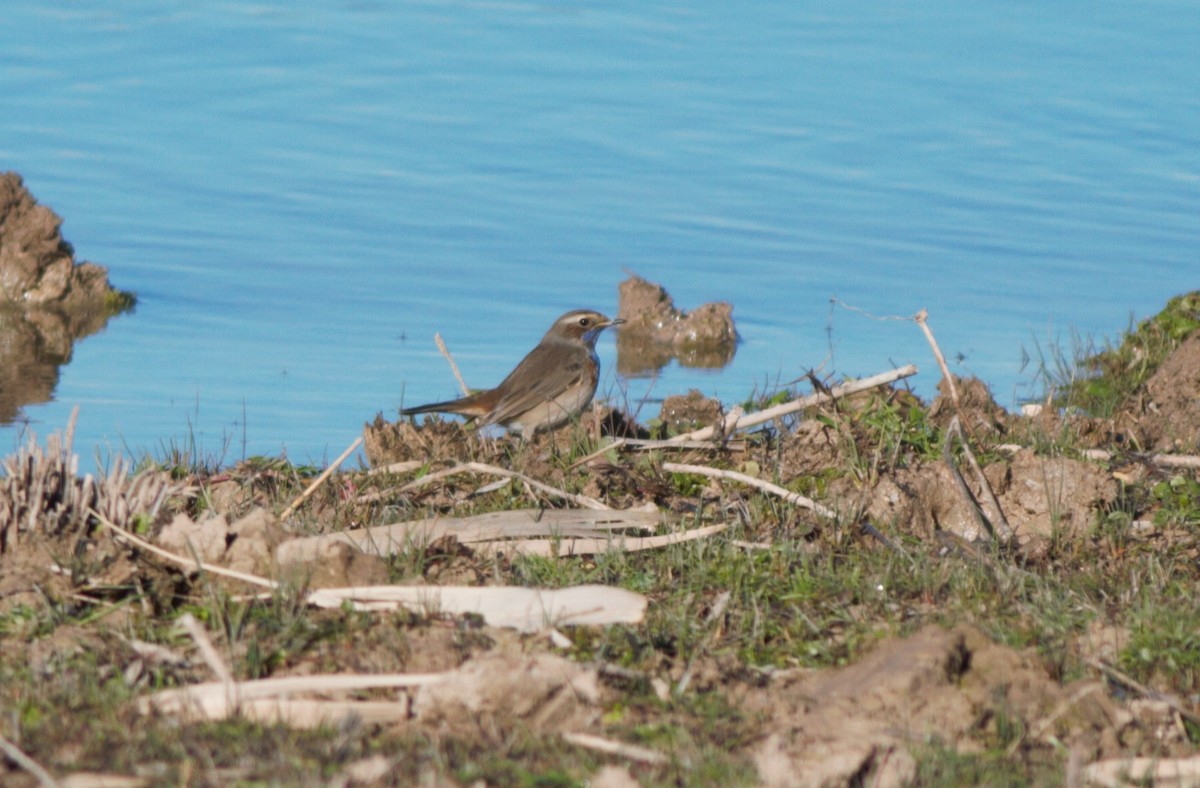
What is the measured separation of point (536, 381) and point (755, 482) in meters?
3.19

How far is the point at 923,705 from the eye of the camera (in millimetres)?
4883

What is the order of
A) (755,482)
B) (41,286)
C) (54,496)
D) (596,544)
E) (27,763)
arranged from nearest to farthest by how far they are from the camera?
(27,763), (54,496), (596,544), (755,482), (41,286)

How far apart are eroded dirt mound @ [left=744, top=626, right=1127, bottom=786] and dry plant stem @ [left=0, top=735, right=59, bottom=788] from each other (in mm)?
1732

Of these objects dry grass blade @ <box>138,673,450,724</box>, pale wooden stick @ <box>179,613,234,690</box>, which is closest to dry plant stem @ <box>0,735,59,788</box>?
dry grass blade @ <box>138,673,450,724</box>

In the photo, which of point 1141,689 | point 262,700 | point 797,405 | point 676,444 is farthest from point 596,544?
point 1141,689

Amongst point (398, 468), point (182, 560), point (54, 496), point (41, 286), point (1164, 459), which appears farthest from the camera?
point (41, 286)

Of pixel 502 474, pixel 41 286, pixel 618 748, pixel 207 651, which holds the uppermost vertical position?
pixel 41 286

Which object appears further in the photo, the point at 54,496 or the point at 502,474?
the point at 502,474

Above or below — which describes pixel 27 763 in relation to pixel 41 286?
below

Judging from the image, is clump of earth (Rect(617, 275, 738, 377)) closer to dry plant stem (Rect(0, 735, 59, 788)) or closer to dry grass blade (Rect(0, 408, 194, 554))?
dry grass blade (Rect(0, 408, 194, 554))

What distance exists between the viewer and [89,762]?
14.2ft

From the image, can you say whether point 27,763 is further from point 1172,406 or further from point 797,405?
point 1172,406

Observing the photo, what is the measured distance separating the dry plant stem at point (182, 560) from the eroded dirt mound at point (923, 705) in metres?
1.55

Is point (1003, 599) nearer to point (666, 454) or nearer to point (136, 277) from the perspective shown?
point (666, 454)
